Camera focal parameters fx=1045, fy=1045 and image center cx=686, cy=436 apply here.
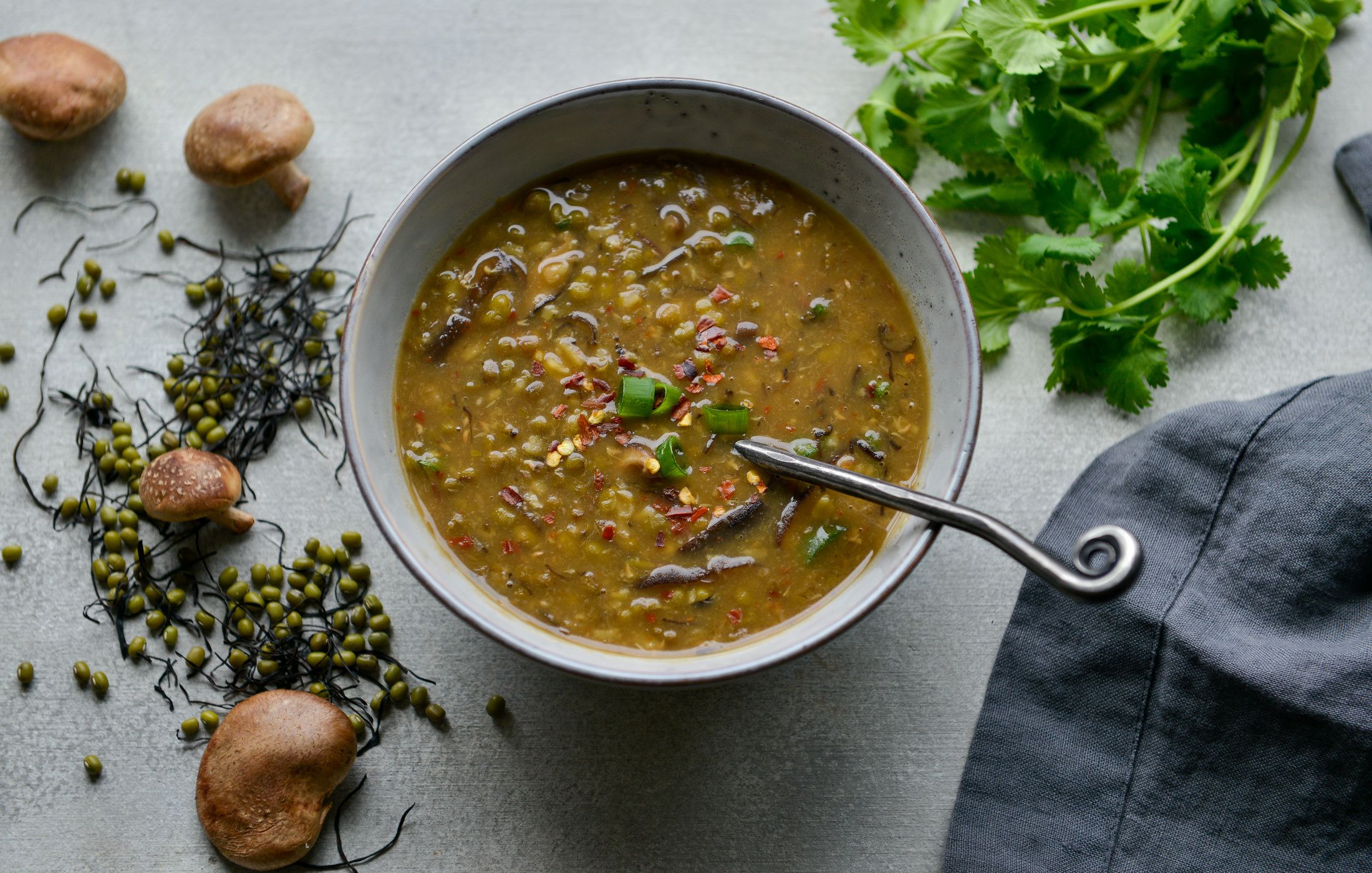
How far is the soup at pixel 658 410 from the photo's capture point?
2.94 m

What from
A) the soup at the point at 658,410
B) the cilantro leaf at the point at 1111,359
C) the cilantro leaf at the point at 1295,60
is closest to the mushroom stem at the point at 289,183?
the soup at the point at 658,410

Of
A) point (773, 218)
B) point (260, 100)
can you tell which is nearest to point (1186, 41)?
point (773, 218)

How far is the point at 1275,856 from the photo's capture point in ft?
10.3

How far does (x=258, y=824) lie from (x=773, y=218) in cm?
241

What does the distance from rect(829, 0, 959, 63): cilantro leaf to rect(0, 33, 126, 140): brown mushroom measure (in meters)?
2.50

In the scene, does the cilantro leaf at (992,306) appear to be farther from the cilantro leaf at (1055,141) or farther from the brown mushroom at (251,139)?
the brown mushroom at (251,139)

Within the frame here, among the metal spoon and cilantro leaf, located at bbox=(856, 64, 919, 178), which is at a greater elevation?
cilantro leaf, located at bbox=(856, 64, 919, 178)

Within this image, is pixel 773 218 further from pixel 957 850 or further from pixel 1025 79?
pixel 957 850

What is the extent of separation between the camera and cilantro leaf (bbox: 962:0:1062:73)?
322cm

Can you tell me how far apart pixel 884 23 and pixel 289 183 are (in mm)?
2093

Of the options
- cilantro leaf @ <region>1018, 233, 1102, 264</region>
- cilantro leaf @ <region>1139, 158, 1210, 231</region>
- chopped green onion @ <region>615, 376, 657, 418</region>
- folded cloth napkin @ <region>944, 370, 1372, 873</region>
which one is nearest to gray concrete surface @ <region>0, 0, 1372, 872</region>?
folded cloth napkin @ <region>944, 370, 1372, 873</region>

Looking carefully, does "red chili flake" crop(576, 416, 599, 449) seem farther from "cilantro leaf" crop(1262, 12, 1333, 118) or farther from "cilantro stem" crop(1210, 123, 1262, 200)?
"cilantro leaf" crop(1262, 12, 1333, 118)

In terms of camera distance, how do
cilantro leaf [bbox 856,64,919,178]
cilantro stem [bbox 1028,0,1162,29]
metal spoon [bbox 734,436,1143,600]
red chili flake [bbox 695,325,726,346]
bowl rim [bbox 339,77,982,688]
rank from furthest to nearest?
cilantro leaf [bbox 856,64,919,178], cilantro stem [bbox 1028,0,1162,29], red chili flake [bbox 695,325,726,346], bowl rim [bbox 339,77,982,688], metal spoon [bbox 734,436,1143,600]

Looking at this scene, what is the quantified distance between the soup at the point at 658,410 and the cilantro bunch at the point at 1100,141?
0.63 metres
